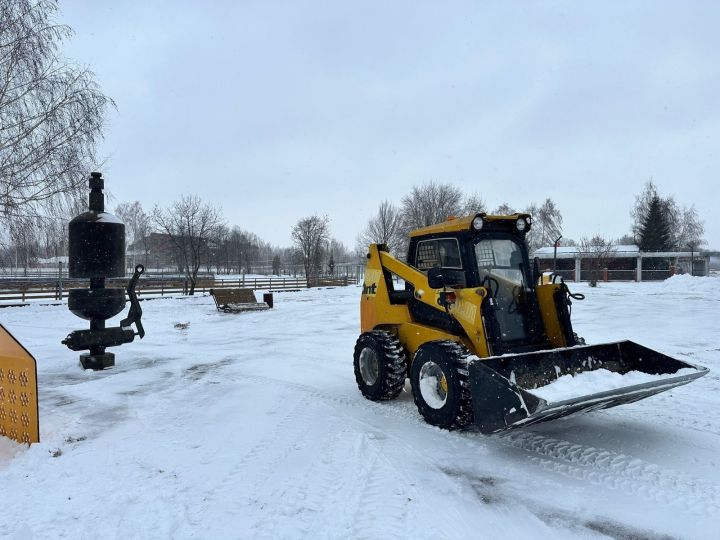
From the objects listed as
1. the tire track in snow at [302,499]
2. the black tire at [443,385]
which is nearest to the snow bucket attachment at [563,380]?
the black tire at [443,385]

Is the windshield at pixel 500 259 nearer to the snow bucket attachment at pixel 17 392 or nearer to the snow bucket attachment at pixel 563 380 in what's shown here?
the snow bucket attachment at pixel 563 380

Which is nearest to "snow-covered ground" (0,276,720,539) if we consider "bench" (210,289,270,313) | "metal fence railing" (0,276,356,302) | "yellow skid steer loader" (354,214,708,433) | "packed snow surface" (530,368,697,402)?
"yellow skid steer loader" (354,214,708,433)

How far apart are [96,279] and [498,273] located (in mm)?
6493

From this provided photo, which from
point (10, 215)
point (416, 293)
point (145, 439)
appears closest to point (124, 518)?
point (145, 439)

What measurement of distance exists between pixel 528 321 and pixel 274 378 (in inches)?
165

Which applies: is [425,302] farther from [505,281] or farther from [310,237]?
[310,237]

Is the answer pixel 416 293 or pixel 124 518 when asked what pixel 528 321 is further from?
pixel 124 518

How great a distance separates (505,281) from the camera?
565cm

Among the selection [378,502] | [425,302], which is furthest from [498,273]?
[378,502]

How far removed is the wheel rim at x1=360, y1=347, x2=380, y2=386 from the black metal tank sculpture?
4025 millimetres

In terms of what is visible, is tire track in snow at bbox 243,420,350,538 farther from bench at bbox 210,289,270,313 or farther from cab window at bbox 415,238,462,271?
bench at bbox 210,289,270,313

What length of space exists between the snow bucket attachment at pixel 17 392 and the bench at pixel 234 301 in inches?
567

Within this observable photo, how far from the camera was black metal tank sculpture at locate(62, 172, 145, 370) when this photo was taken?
7.90 m

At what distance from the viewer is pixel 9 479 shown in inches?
158
